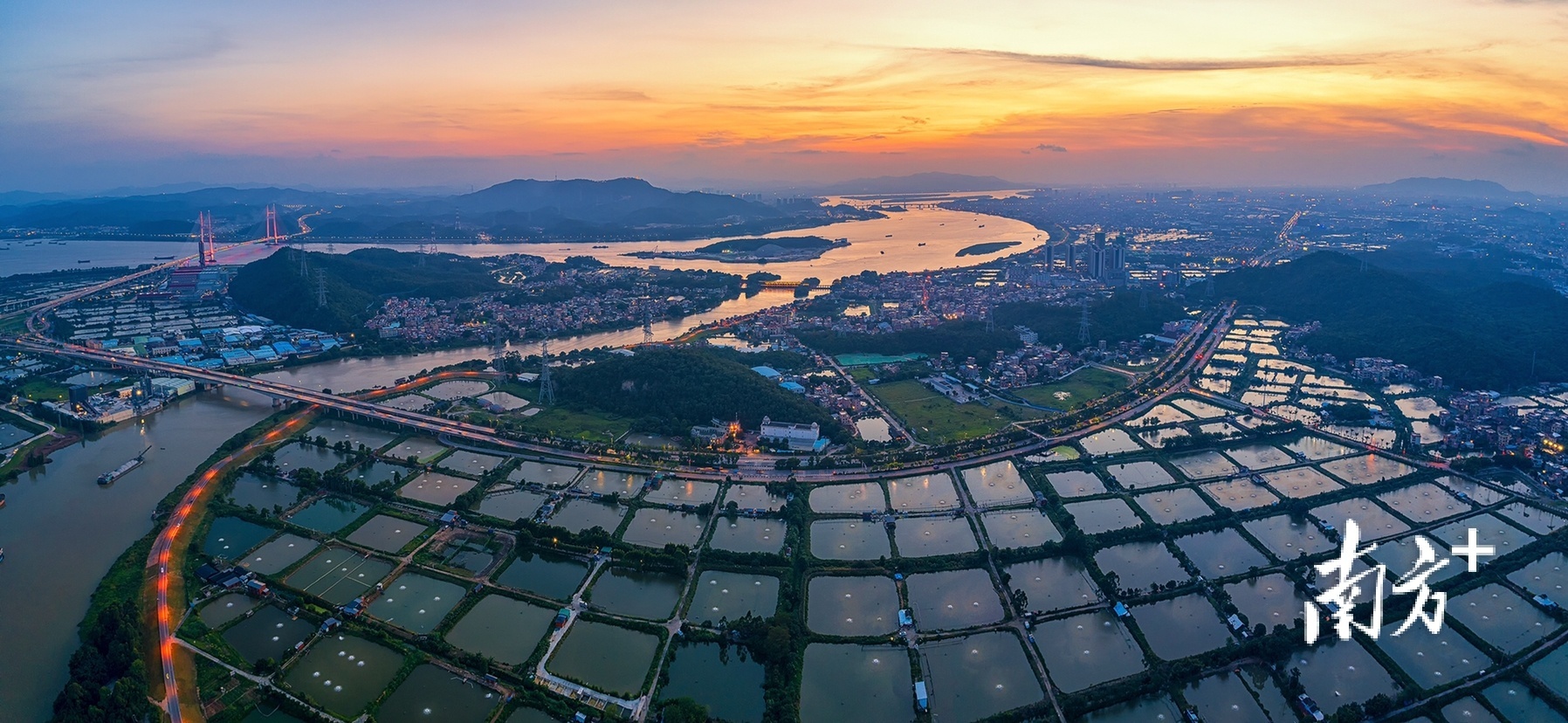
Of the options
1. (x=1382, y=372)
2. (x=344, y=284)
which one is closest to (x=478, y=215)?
(x=344, y=284)

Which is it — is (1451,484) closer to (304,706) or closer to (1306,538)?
(1306,538)

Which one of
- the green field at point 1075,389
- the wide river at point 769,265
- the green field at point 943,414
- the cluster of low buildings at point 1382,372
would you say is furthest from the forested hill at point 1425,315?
the wide river at point 769,265

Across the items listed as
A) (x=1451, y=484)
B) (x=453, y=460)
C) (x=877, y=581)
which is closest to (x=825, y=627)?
(x=877, y=581)

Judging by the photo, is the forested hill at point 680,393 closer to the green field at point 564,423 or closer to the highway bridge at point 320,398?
the green field at point 564,423

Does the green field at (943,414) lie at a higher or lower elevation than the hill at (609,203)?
lower

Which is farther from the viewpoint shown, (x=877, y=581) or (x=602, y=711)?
(x=877, y=581)

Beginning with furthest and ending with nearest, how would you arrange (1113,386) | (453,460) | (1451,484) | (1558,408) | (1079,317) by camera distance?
(1079,317) < (1113,386) < (1558,408) < (453,460) < (1451,484)
